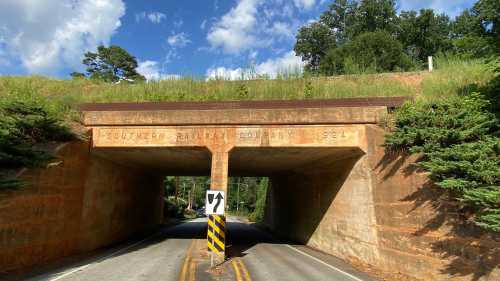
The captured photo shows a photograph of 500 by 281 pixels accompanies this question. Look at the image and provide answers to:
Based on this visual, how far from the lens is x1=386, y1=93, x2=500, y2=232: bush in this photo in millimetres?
9086

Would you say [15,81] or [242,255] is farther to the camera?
Result: [15,81]

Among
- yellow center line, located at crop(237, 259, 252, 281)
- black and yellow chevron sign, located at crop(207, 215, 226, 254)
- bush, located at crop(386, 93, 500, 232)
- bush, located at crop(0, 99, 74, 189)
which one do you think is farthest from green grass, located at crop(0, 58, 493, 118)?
yellow center line, located at crop(237, 259, 252, 281)

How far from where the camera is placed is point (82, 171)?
1499 centimetres

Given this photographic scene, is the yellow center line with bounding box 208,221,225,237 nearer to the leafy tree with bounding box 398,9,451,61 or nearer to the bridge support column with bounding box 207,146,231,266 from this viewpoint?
the bridge support column with bounding box 207,146,231,266

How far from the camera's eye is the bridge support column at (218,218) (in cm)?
1336

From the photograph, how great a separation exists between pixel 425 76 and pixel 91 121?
A: 1744 centimetres

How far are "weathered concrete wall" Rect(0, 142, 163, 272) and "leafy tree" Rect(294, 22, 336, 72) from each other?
48596mm

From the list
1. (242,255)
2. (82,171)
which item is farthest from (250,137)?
(82,171)

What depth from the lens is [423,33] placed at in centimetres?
5503

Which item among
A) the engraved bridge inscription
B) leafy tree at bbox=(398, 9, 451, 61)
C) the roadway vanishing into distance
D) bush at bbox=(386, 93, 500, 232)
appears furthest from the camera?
leafy tree at bbox=(398, 9, 451, 61)

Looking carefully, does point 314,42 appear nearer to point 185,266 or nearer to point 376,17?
point 376,17

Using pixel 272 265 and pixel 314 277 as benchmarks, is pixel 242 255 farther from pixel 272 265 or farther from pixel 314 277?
pixel 314 277

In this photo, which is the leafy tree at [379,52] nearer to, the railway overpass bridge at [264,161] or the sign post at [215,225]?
the railway overpass bridge at [264,161]

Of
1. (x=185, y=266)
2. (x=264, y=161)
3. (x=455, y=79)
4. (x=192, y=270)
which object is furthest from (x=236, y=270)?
(x=455, y=79)
